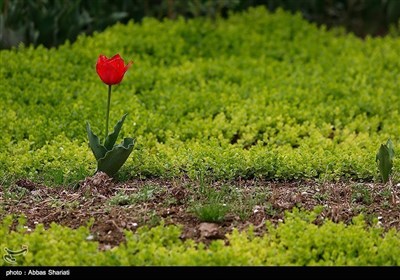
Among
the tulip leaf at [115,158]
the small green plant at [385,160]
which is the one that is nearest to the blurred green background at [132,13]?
the tulip leaf at [115,158]

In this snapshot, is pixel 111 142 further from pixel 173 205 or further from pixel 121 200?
pixel 173 205

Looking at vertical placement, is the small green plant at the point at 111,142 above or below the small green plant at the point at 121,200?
above

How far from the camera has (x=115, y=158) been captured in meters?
5.53

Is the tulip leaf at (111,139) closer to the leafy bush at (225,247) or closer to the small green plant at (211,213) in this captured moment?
the small green plant at (211,213)

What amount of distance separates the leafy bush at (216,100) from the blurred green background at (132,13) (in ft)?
0.83

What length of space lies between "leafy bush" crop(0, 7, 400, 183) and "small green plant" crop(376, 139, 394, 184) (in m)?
0.19

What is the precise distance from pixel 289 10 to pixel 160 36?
1.99 meters

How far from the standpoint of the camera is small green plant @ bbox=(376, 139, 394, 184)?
5496 millimetres

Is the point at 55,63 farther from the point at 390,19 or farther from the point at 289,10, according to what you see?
the point at 390,19

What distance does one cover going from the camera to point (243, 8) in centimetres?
1041

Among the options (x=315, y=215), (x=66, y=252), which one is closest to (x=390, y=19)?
(x=315, y=215)

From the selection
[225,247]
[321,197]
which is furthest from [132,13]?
[225,247]

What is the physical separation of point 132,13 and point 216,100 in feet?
9.29

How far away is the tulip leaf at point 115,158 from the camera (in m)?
5.49
